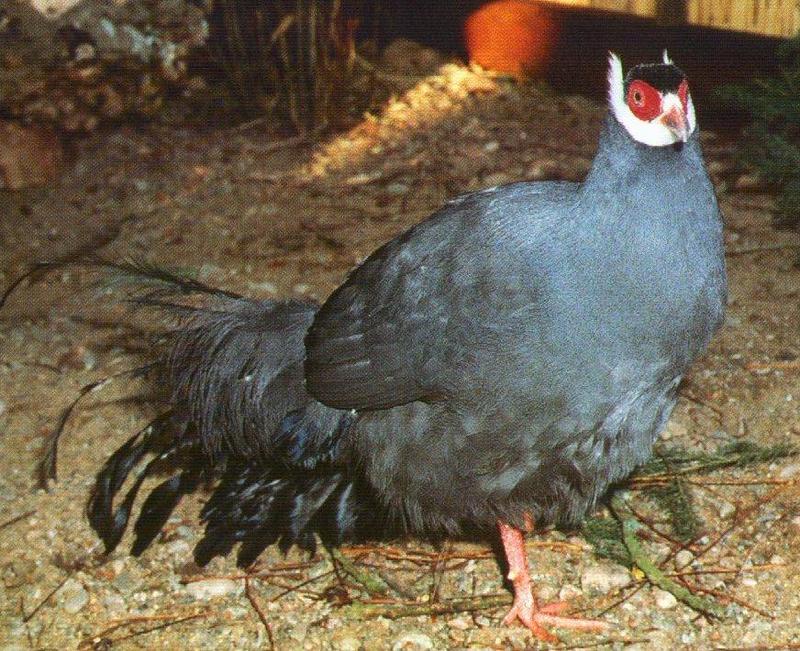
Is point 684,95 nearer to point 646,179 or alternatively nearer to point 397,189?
point 646,179

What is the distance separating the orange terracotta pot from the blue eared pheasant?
11.3 feet

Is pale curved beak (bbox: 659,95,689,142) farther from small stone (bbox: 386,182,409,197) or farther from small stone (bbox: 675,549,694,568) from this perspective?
small stone (bbox: 386,182,409,197)

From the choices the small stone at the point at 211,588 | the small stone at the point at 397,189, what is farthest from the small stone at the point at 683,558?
the small stone at the point at 397,189

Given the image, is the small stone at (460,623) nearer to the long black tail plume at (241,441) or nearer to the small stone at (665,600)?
the long black tail plume at (241,441)

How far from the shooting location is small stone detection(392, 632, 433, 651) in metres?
3.20

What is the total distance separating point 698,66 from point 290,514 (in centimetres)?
351

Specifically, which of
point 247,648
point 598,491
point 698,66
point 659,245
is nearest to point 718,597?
point 598,491

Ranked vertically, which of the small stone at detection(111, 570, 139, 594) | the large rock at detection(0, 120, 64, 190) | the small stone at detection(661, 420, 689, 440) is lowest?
the small stone at detection(111, 570, 139, 594)

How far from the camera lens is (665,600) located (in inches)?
129

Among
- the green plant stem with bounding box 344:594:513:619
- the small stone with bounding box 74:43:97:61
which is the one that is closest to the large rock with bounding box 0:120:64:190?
the small stone with bounding box 74:43:97:61

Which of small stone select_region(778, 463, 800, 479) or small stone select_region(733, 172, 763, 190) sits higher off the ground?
small stone select_region(733, 172, 763, 190)

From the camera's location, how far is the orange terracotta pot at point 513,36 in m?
6.50

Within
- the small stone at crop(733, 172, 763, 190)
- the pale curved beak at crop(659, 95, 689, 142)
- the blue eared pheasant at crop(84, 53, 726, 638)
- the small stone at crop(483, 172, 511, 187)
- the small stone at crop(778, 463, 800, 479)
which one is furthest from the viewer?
the small stone at crop(483, 172, 511, 187)

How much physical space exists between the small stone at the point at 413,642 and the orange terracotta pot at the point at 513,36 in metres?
4.15
